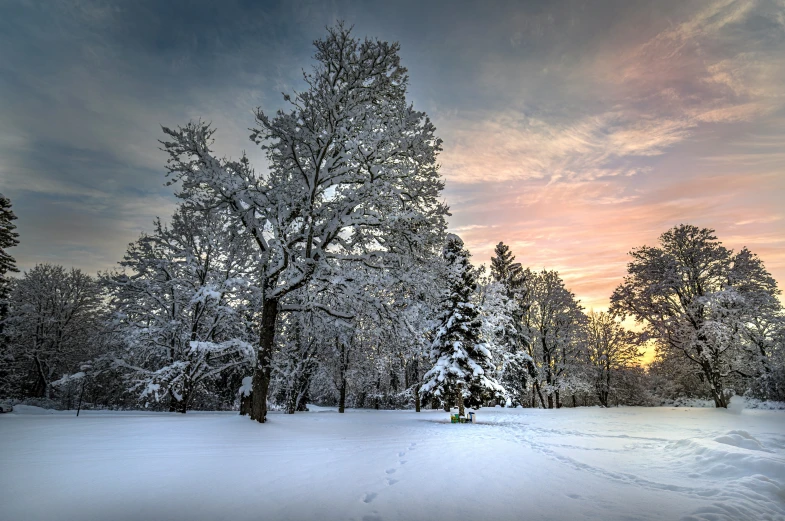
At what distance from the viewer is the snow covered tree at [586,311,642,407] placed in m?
32.6

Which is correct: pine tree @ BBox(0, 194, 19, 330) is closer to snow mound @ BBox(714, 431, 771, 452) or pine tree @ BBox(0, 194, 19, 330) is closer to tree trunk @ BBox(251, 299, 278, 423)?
tree trunk @ BBox(251, 299, 278, 423)

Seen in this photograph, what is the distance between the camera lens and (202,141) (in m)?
9.95

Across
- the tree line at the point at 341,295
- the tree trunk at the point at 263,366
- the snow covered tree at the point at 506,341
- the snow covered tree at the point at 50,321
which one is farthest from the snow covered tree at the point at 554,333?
the snow covered tree at the point at 50,321

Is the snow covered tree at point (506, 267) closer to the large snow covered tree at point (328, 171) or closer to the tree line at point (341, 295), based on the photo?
the tree line at point (341, 295)

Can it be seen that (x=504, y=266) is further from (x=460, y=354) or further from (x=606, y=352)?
(x=460, y=354)

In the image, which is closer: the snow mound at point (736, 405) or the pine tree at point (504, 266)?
the snow mound at point (736, 405)

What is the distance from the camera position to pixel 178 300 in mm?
16266

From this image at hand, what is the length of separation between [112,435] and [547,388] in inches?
1141

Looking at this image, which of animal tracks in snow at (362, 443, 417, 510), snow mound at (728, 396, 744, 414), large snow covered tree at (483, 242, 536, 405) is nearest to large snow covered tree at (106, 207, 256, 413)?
animal tracks in snow at (362, 443, 417, 510)

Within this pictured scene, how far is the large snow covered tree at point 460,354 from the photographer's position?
57.1 ft

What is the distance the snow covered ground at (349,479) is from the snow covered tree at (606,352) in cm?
2774

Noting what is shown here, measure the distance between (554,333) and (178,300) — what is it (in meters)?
27.9

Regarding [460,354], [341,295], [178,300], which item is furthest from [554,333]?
[178,300]

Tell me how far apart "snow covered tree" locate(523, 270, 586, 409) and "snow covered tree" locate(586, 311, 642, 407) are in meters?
3.81
